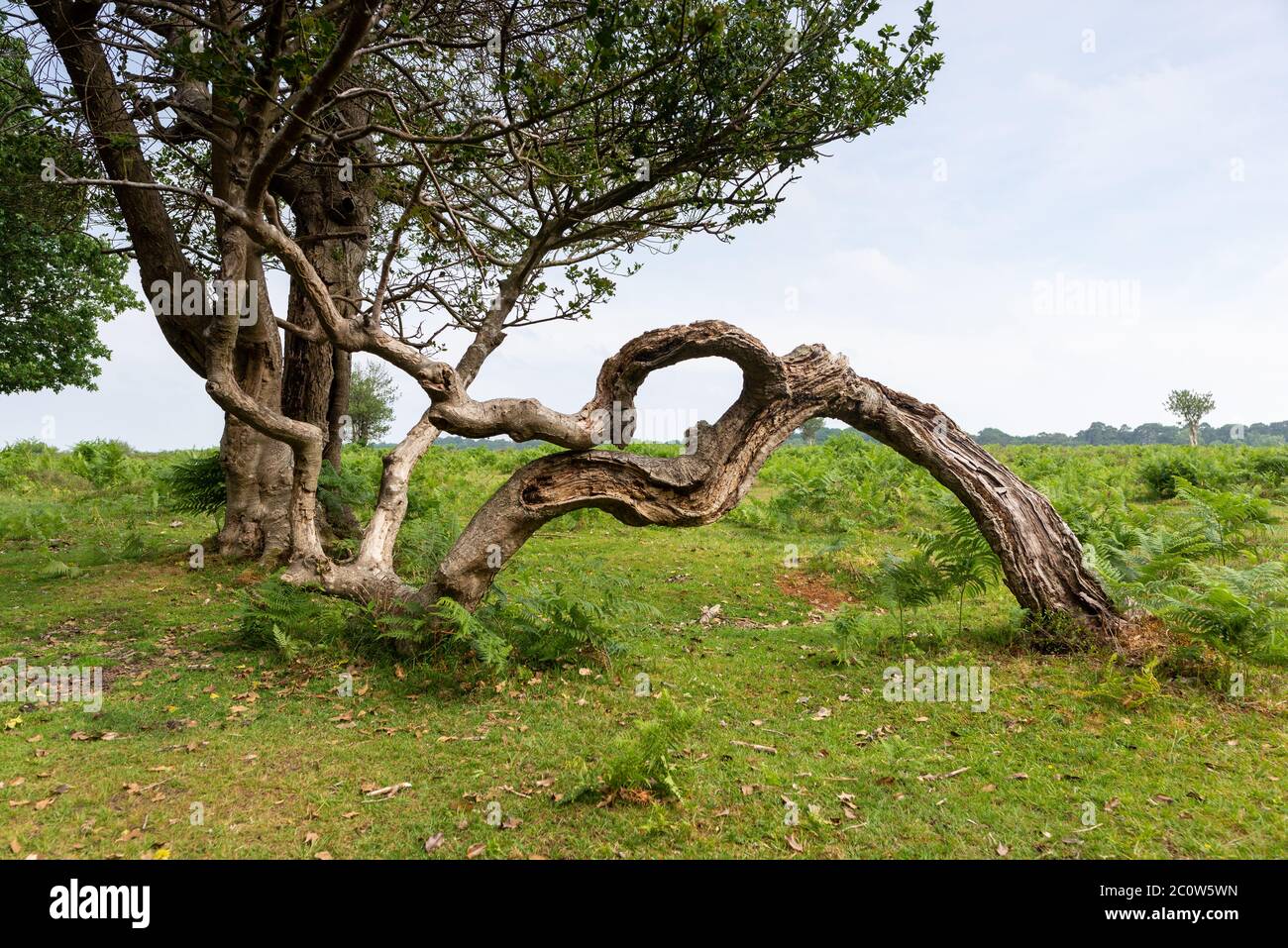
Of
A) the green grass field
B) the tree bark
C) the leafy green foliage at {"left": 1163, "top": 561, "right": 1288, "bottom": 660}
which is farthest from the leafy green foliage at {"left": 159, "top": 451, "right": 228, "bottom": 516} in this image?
the leafy green foliage at {"left": 1163, "top": 561, "right": 1288, "bottom": 660}

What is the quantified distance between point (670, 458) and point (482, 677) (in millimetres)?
2686

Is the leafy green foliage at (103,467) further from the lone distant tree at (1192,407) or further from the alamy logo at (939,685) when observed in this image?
the lone distant tree at (1192,407)

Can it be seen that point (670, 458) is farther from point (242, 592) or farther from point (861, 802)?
point (242, 592)

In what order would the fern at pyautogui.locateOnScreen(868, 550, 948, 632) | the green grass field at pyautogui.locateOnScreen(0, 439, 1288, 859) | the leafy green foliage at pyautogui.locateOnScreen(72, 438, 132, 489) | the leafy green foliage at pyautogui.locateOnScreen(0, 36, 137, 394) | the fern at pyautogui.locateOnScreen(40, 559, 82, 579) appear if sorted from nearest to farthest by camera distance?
the green grass field at pyautogui.locateOnScreen(0, 439, 1288, 859) → the fern at pyautogui.locateOnScreen(868, 550, 948, 632) → the fern at pyautogui.locateOnScreen(40, 559, 82, 579) → the leafy green foliage at pyautogui.locateOnScreen(72, 438, 132, 489) → the leafy green foliage at pyautogui.locateOnScreen(0, 36, 137, 394)

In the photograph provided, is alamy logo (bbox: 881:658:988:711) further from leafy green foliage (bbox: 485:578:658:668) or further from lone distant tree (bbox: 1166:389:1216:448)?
lone distant tree (bbox: 1166:389:1216:448)

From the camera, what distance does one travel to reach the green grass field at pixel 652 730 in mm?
4633

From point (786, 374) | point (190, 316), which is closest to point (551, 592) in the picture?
point (786, 374)

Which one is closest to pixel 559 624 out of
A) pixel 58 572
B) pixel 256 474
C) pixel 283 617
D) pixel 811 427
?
pixel 283 617

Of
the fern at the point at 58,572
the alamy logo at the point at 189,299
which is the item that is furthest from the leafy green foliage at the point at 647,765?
the fern at the point at 58,572

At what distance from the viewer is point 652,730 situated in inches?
187
